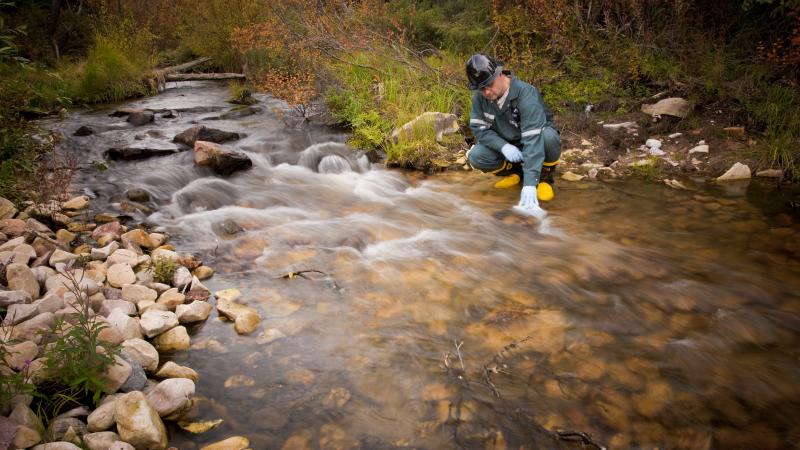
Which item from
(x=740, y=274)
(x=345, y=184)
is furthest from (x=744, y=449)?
(x=345, y=184)

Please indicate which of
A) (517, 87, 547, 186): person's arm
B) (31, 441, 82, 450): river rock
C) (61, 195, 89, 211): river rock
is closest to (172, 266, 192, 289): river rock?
(31, 441, 82, 450): river rock

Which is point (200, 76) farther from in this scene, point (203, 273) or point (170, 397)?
point (170, 397)

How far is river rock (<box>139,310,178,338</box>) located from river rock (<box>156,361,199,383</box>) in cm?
30

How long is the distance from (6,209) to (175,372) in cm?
263

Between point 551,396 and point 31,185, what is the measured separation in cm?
470

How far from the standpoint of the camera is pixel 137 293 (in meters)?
3.14

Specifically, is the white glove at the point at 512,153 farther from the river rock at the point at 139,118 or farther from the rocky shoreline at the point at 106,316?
the river rock at the point at 139,118

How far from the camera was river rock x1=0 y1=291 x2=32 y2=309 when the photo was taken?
2.68 metres

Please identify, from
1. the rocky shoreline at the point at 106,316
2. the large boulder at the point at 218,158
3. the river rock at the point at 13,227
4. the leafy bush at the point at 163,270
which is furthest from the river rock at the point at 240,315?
the large boulder at the point at 218,158

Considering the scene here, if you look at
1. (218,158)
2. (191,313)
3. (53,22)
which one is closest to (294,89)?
(218,158)

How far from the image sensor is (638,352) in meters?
2.78

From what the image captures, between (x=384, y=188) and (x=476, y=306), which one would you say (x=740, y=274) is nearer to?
(x=476, y=306)

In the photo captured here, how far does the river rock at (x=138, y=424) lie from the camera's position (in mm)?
2039

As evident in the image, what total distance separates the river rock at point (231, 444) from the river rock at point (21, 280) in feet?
5.53
